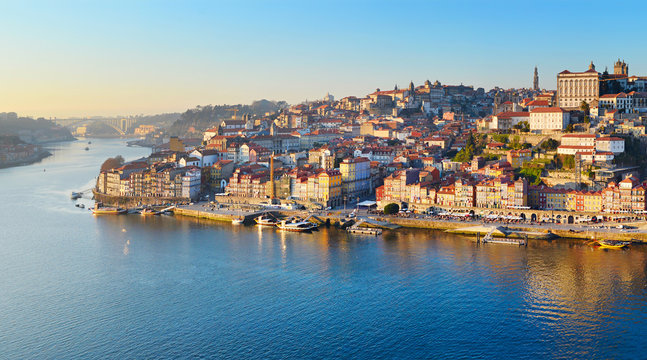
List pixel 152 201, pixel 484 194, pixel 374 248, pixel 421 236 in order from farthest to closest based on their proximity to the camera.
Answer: pixel 152 201 < pixel 484 194 < pixel 421 236 < pixel 374 248

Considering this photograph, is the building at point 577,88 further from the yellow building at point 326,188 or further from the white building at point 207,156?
the white building at point 207,156

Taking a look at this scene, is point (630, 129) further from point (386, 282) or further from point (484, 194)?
point (386, 282)

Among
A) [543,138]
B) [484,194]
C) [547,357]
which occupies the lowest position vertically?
[547,357]

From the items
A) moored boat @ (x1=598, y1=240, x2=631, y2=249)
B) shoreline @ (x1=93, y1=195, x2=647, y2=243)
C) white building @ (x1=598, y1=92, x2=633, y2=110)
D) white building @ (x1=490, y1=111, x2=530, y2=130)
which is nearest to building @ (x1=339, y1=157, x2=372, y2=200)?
shoreline @ (x1=93, y1=195, x2=647, y2=243)

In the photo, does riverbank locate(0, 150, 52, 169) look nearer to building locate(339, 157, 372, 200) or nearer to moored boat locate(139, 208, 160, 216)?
moored boat locate(139, 208, 160, 216)

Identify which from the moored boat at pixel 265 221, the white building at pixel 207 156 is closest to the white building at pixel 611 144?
the moored boat at pixel 265 221

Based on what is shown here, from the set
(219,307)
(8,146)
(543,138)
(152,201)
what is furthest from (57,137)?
(219,307)
